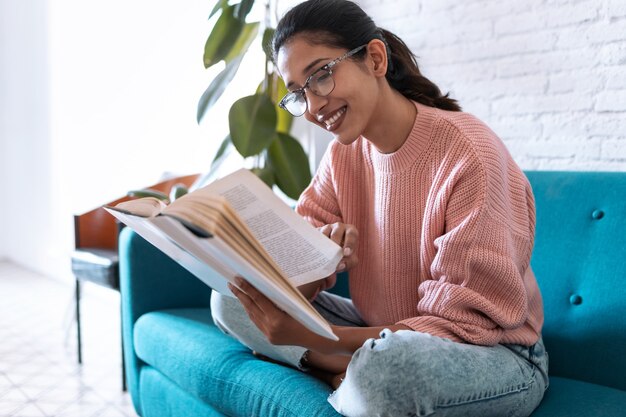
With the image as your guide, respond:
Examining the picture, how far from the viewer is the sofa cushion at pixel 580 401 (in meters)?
1.23

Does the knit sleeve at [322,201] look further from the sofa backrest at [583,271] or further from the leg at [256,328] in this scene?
the sofa backrest at [583,271]

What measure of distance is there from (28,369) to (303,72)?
183cm

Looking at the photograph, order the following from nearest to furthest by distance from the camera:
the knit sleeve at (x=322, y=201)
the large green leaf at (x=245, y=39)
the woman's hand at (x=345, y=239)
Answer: the woman's hand at (x=345, y=239) → the knit sleeve at (x=322, y=201) → the large green leaf at (x=245, y=39)

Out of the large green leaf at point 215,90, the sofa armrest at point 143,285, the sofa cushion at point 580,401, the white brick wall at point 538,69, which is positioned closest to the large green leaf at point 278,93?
the large green leaf at point 215,90

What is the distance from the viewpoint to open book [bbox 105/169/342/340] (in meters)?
0.97

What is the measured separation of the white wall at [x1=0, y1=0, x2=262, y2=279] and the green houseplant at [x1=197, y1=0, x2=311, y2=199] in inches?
18.6

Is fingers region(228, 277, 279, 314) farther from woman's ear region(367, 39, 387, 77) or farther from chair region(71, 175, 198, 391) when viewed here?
chair region(71, 175, 198, 391)

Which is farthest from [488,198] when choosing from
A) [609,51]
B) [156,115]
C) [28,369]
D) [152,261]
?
[156,115]

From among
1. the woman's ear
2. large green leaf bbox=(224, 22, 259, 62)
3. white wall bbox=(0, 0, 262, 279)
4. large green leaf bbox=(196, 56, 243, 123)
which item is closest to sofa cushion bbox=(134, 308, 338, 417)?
the woman's ear

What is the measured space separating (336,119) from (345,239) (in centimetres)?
24

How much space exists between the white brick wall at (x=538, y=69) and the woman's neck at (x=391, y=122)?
67 centimetres

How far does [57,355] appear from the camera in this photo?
9.27ft

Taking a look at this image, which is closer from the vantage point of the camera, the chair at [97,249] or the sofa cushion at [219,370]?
the sofa cushion at [219,370]

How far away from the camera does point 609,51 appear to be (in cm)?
187
